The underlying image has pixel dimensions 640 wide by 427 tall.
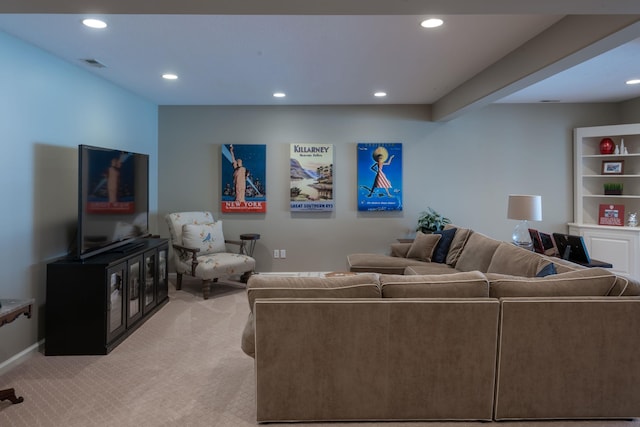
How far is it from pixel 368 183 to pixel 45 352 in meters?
4.12

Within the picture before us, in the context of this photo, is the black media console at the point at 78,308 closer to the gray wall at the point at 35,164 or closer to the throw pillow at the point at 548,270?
the gray wall at the point at 35,164

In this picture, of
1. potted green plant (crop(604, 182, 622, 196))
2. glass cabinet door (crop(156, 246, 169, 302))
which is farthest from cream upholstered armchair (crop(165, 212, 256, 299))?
potted green plant (crop(604, 182, 622, 196))

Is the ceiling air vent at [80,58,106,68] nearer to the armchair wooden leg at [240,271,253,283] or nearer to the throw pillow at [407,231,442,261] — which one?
the armchair wooden leg at [240,271,253,283]

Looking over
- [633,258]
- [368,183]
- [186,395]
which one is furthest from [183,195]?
[633,258]

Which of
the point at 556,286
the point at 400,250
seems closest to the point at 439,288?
the point at 556,286

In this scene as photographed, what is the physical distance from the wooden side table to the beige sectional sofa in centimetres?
143

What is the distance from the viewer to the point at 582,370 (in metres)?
2.17

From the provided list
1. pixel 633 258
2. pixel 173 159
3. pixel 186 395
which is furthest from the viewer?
pixel 173 159

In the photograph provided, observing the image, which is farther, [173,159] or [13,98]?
[173,159]

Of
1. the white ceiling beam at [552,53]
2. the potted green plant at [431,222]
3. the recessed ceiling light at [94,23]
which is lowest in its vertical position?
the potted green plant at [431,222]

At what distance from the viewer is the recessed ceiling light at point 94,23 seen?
2.73 meters

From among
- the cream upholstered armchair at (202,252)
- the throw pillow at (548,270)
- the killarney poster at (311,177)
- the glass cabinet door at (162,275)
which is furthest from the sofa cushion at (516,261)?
the glass cabinet door at (162,275)

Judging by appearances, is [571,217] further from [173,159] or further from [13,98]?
[13,98]

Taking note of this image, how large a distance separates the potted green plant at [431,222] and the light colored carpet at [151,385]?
3.04 meters
